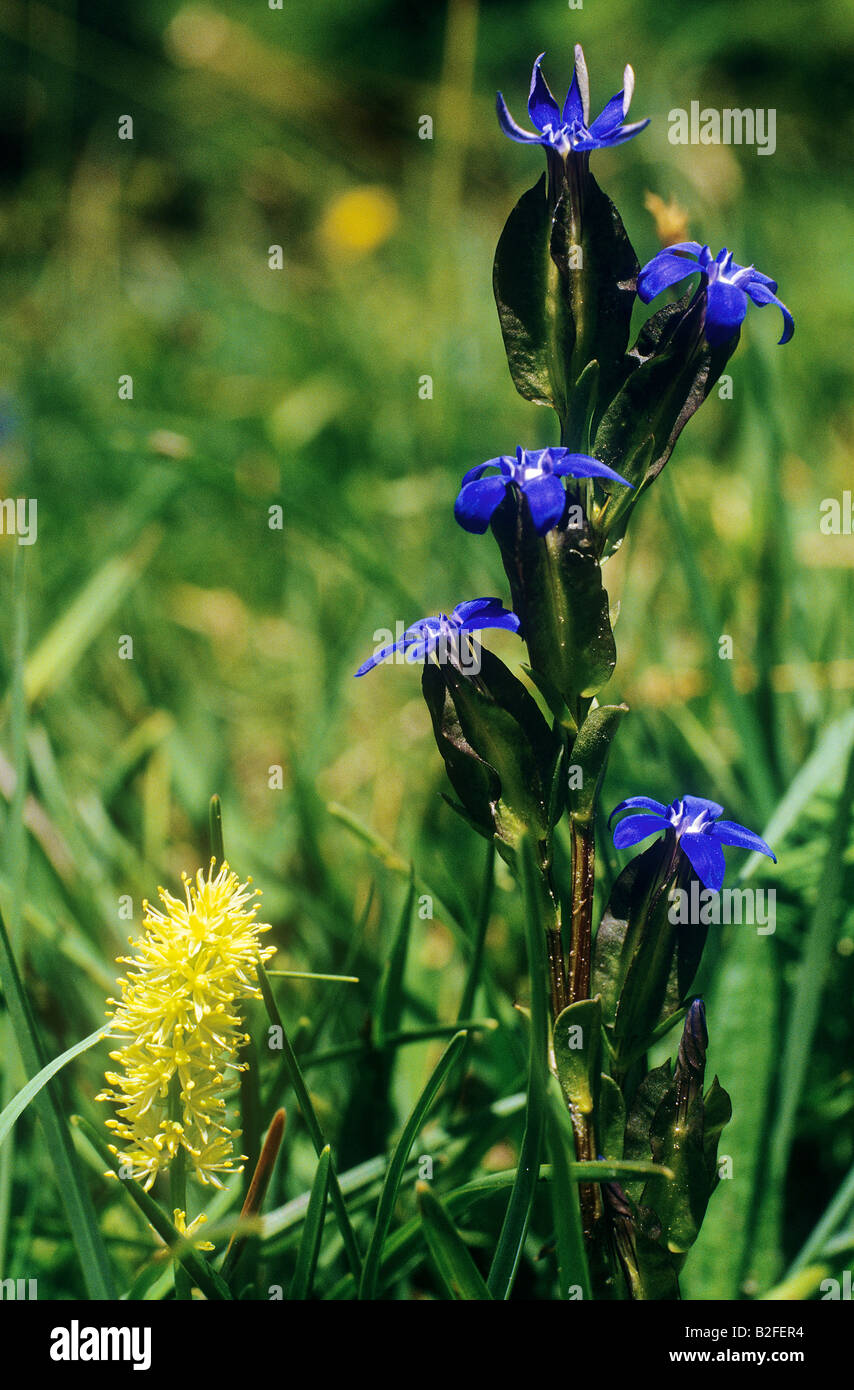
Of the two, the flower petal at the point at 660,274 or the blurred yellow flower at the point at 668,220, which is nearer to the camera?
the flower petal at the point at 660,274

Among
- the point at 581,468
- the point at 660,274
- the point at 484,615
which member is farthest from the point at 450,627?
the point at 660,274

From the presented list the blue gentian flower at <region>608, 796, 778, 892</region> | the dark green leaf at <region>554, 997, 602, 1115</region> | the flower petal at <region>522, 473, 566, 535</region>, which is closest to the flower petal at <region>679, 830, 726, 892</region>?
the blue gentian flower at <region>608, 796, 778, 892</region>

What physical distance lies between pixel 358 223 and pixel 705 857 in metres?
3.41

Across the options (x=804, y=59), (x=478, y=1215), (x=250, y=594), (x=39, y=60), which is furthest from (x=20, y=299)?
(x=478, y=1215)

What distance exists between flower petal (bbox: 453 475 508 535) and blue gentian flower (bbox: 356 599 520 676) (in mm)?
59

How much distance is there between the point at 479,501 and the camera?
0.65 m

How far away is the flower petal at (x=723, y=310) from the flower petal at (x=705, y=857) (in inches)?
12.7

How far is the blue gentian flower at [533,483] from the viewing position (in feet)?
2.09

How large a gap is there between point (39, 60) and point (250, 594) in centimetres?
300

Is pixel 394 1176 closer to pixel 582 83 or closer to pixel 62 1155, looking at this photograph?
pixel 62 1155

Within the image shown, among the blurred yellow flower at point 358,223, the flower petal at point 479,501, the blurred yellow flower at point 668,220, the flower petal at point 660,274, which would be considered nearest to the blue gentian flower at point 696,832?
the flower petal at point 479,501

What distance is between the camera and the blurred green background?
42.1 inches

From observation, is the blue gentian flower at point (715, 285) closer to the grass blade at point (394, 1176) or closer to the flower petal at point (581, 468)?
the flower petal at point (581, 468)
